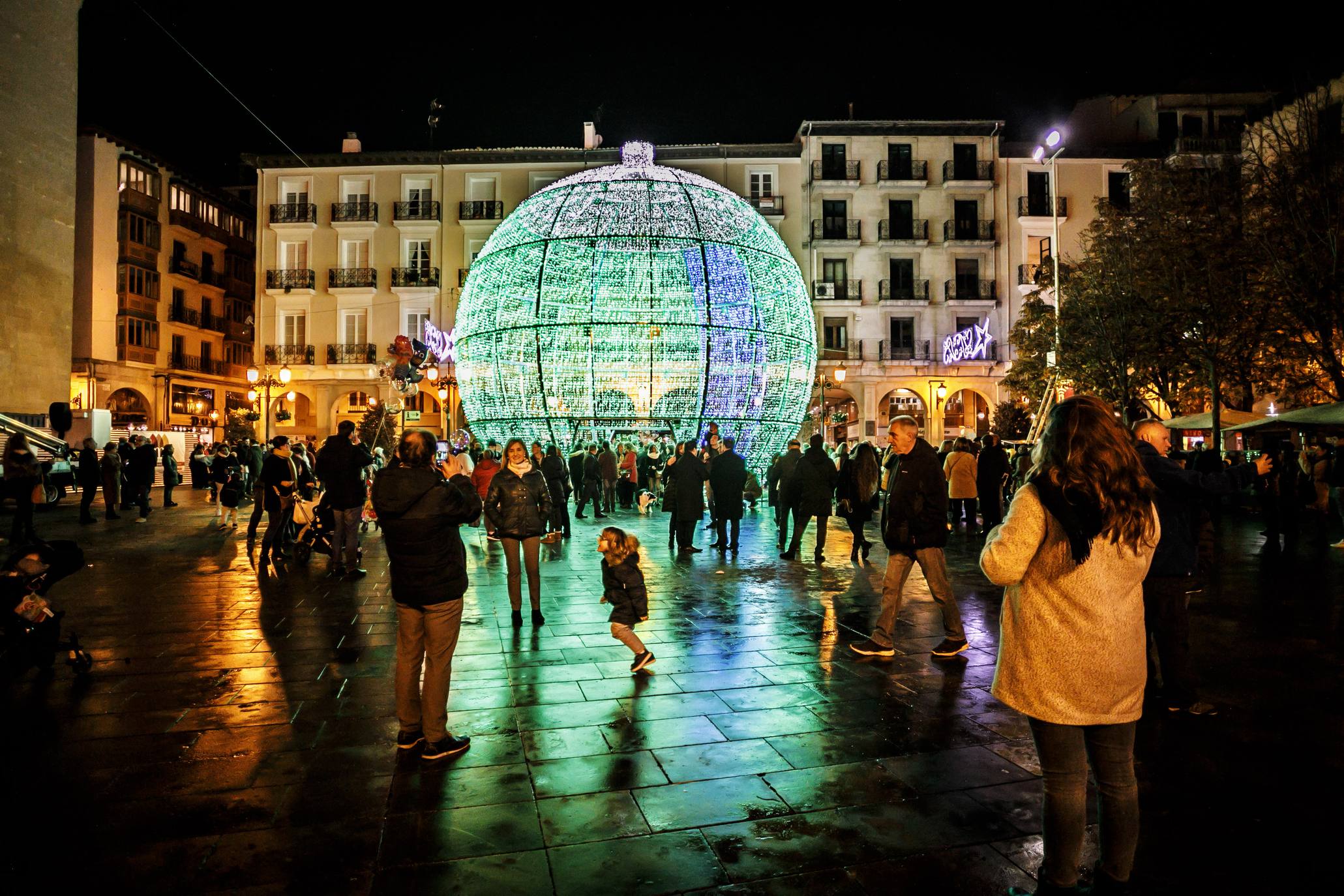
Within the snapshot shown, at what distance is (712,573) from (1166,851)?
647cm

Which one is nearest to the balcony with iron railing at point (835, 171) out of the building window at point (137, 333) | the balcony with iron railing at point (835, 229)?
the balcony with iron railing at point (835, 229)

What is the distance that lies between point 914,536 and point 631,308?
12.4 meters

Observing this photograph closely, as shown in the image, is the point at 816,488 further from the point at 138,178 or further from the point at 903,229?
the point at 138,178

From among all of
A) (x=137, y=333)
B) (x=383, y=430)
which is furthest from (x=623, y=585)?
(x=137, y=333)

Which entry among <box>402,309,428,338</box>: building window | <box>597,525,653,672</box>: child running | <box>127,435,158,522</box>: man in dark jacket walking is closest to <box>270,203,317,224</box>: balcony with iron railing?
<box>402,309,428,338</box>: building window

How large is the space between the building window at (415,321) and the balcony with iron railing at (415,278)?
105 centimetres

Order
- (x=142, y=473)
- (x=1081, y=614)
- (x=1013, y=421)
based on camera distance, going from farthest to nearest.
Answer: (x=1013, y=421)
(x=142, y=473)
(x=1081, y=614)

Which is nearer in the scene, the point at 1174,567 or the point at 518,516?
the point at 1174,567

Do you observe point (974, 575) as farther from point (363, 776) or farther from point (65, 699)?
point (65, 699)

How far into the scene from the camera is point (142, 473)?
1505 centimetres

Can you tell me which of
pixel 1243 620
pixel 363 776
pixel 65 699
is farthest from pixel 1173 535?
pixel 65 699

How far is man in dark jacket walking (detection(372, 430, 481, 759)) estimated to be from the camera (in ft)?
12.1

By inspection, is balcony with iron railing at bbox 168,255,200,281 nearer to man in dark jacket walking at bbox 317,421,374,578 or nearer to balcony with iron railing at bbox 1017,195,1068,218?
man in dark jacket walking at bbox 317,421,374,578

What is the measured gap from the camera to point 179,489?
25766 millimetres
